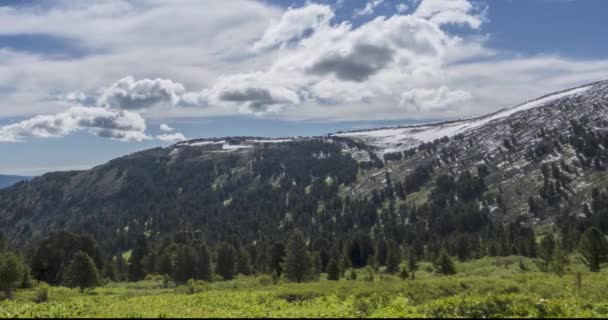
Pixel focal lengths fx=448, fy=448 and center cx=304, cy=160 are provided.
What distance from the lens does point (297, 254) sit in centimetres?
8788

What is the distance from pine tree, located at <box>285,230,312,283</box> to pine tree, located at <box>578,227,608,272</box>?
50.1m

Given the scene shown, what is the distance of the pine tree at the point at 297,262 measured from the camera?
87.3m

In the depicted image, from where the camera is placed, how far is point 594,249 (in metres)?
79.4

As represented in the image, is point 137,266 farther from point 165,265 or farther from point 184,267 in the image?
point 184,267

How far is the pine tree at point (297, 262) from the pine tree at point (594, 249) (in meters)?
50.1

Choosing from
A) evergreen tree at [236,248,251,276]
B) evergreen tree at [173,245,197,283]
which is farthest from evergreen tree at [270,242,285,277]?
evergreen tree at [173,245,197,283]

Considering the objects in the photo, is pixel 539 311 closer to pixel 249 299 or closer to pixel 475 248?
pixel 249 299

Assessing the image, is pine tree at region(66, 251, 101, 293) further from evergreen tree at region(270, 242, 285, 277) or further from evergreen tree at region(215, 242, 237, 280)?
evergreen tree at region(270, 242, 285, 277)

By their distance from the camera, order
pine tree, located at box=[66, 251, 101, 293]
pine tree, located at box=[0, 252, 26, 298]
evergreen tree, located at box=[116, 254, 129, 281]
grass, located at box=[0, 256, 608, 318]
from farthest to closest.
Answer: evergreen tree, located at box=[116, 254, 129, 281] → pine tree, located at box=[66, 251, 101, 293] → pine tree, located at box=[0, 252, 26, 298] → grass, located at box=[0, 256, 608, 318]

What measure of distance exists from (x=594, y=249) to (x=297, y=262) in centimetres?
5352

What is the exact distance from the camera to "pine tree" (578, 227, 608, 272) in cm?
7888

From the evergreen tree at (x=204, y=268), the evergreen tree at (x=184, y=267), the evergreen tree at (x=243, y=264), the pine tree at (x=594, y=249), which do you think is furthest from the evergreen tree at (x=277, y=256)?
the pine tree at (x=594, y=249)

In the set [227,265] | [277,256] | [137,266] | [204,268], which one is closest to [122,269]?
[137,266]

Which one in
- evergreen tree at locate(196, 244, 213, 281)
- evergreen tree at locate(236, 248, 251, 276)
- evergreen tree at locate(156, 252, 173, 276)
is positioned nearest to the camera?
evergreen tree at locate(196, 244, 213, 281)
